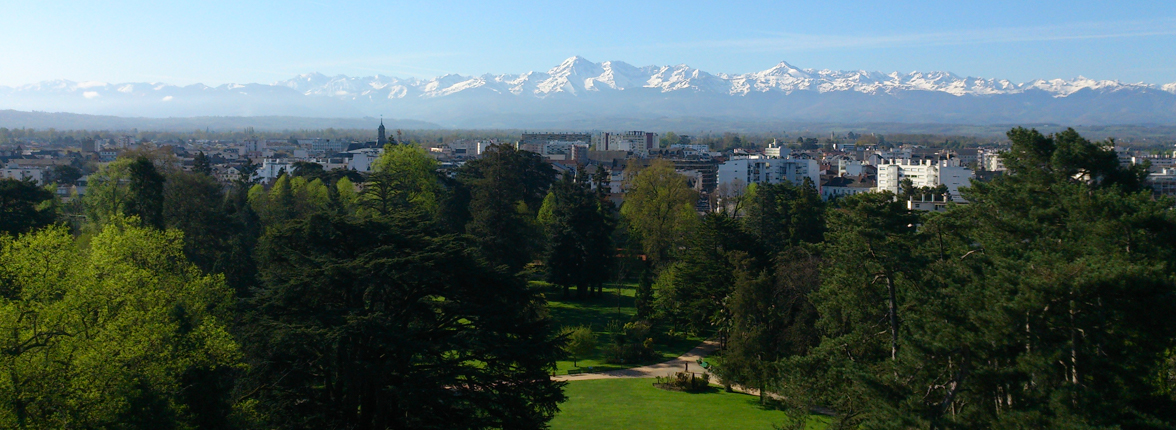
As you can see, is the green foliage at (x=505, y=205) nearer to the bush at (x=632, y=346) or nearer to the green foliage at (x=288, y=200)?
the bush at (x=632, y=346)

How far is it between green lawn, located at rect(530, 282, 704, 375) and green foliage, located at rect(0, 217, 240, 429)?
11.9 metres

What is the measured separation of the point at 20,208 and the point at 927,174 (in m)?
53.7

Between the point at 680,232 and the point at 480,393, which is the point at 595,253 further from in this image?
the point at 480,393

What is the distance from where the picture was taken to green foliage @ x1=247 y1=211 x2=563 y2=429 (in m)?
12.7

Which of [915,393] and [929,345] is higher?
[929,345]

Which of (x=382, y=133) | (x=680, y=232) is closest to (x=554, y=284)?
(x=680, y=232)

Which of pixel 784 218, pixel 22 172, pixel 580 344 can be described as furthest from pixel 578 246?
pixel 22 172

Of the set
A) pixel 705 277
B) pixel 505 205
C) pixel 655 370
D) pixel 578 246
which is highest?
pixel 505 205

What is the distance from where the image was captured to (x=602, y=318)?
95.7 ft

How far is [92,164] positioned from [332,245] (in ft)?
197

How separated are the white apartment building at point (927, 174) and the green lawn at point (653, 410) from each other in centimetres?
3643

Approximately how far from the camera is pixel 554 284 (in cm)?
3225

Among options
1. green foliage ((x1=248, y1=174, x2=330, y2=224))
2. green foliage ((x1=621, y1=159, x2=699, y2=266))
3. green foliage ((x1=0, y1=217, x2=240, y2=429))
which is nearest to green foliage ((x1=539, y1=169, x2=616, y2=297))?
green foliage ((x1=621, y1=159, x2=699, y2=266))

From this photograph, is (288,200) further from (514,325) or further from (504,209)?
(514,325)
